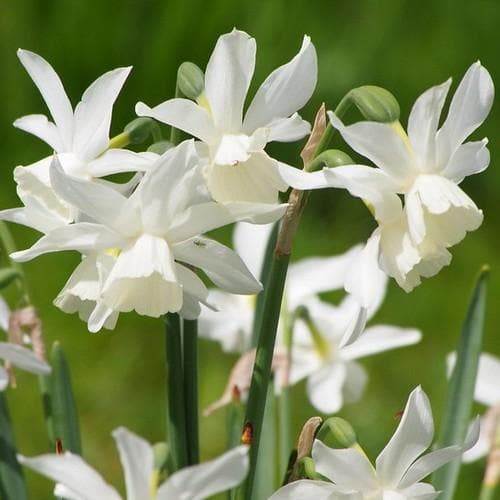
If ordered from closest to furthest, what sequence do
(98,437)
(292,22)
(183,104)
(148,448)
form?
(148,448)
(183,104)
(98,437)
(292,22)

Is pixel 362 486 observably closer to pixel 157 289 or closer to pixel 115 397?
pixel 157 289

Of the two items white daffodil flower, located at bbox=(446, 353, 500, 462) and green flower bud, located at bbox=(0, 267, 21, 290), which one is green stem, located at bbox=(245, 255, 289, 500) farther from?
white daffodil flower, located at bbox=(446, 353, 500, 462)

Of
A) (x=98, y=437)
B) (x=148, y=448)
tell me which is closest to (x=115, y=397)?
(x=98, y=437)

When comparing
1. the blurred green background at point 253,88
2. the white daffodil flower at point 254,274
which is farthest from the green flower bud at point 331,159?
the blurred green background at point 253,88

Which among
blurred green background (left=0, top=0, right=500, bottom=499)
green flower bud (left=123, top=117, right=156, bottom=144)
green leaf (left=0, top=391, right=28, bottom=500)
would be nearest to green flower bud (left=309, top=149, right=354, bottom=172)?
green flower bud (left=123, top=117, right=156, bottom=144)

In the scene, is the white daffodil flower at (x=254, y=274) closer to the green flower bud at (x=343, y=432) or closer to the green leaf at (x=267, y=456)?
the green leaf at (x=267, y=456)

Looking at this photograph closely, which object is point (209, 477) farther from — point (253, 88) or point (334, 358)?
point (253, 88)

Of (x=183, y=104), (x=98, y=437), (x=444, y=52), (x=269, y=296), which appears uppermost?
(x=444, y=52)
